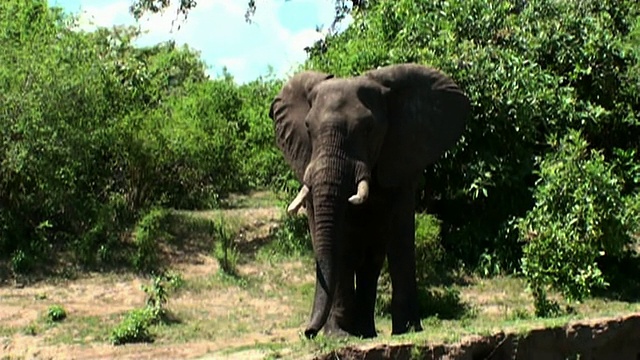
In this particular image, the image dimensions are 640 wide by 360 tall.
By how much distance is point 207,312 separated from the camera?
41.2 feet

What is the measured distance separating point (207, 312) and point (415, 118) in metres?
4.24

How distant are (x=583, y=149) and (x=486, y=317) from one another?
2.56 meters

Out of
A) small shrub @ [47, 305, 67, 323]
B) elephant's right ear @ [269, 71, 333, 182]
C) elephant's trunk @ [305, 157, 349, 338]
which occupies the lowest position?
small shrub @ [47, 305, 67, 323]

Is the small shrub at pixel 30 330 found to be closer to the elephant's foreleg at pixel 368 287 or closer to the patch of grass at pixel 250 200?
the elephant's foreleg at pixel 368 287

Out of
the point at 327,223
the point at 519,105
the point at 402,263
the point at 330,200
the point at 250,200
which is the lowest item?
the point at 402,263

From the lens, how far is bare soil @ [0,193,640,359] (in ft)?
26.2

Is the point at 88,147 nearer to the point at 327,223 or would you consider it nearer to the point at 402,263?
the point at 402,263

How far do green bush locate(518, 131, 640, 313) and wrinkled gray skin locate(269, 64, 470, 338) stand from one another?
2673mm

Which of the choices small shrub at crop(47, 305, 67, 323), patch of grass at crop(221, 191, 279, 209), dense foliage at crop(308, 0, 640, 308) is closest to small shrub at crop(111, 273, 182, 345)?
small shrub at crop(47, 305, 67, 323)

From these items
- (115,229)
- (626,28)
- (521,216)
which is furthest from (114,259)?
(626,28)

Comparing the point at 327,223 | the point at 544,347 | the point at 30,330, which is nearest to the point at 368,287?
the point at 327,223

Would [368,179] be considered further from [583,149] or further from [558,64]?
[558,64]

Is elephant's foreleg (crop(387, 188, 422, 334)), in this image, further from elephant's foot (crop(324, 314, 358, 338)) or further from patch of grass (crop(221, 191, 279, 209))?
patch of grass (crop(221, 191, 279, 209))

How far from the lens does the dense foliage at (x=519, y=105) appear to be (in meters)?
12.9
